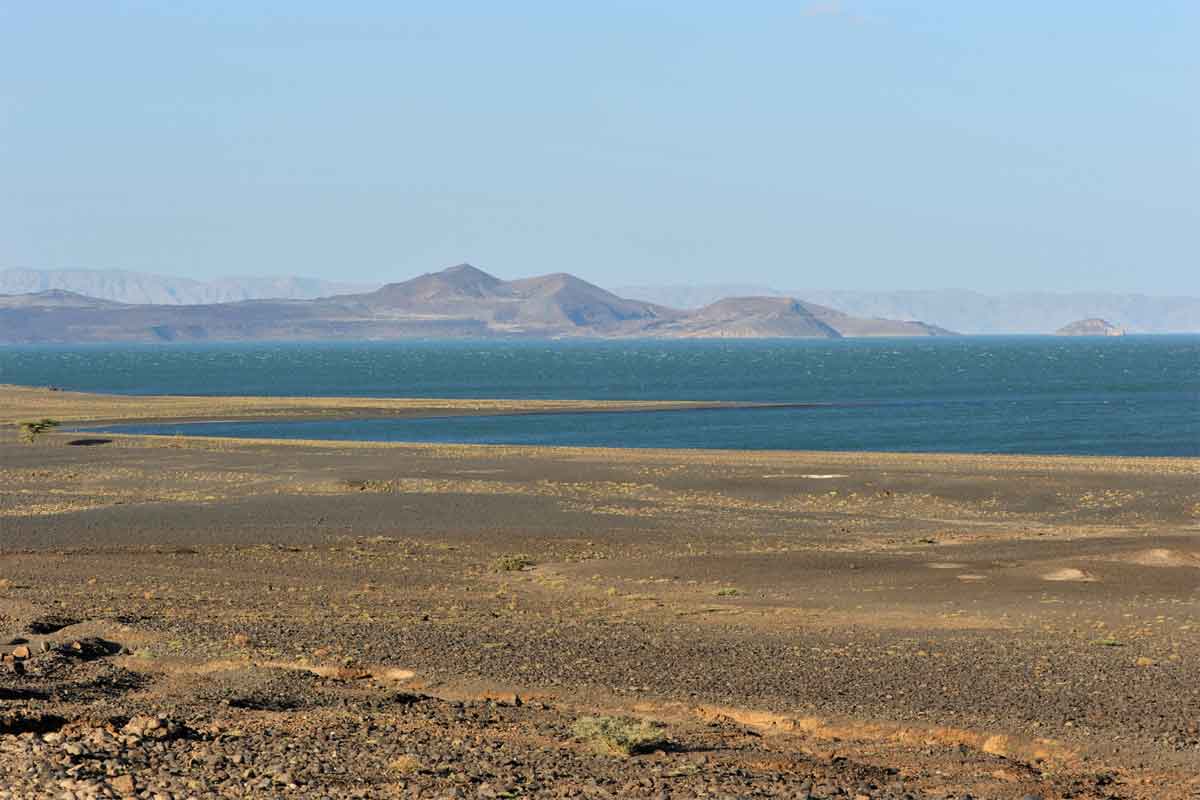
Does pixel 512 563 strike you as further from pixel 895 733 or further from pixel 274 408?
pixel 274 408

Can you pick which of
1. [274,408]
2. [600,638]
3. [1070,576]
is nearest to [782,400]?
[274,408]

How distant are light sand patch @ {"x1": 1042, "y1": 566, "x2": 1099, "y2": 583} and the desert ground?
15 cm

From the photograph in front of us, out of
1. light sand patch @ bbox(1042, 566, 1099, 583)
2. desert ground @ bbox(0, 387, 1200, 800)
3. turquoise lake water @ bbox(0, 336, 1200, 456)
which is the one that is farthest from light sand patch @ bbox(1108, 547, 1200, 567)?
turquoise lake water @ bbox(0, 336, 1200, 456)

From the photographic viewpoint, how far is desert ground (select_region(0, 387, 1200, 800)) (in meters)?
13.5

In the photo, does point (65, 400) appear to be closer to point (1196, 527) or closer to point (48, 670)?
point (1196, 527)

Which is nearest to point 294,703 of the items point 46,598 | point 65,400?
point 46,598

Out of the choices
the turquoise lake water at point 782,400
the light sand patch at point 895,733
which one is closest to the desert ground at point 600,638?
the light sand patch at point 895,733

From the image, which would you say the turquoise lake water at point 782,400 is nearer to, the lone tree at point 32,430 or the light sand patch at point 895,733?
the lone tree at point 32,430

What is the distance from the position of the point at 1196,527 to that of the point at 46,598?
1019 inches

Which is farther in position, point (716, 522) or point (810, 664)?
point (716, 522)

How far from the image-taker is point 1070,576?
28453 millimetres

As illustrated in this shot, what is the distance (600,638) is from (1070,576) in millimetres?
11116

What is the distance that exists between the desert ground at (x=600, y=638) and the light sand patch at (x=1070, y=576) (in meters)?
0.15

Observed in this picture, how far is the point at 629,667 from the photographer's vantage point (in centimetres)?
1902
